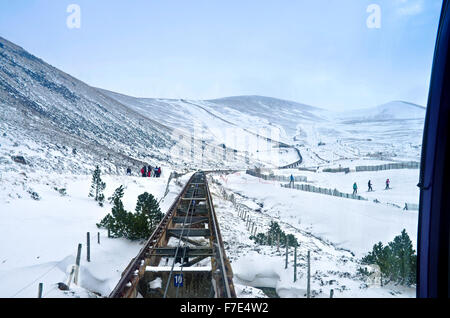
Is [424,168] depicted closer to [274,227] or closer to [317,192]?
[274,227]

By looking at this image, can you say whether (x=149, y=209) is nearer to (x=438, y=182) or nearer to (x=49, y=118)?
(x=438, y=182)

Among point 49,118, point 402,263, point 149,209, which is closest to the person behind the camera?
point 402,263

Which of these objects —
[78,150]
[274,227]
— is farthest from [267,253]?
[78,150]

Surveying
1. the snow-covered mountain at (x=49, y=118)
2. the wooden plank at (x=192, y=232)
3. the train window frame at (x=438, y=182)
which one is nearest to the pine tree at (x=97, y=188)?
the snow-covered mountain at (x=49, y=118)

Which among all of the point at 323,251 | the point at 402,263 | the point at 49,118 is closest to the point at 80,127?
the point at 49,118

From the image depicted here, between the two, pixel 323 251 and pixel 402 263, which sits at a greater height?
pixel 402 263

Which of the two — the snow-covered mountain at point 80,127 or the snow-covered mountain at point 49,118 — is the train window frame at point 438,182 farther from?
the snow-covered mountain at point 49,118
